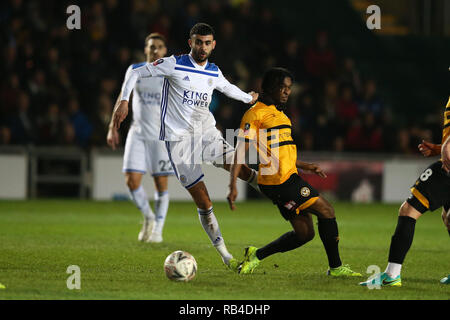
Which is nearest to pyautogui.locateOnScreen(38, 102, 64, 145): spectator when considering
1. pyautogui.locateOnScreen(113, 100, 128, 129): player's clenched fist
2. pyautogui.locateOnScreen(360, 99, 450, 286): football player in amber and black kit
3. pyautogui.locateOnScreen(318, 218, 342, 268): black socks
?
pyautogui.locateOnScreen(113, 100, 128, 129): player's clenched fist

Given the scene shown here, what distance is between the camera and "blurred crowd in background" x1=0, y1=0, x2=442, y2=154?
16047 mm

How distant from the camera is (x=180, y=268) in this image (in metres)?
6.52

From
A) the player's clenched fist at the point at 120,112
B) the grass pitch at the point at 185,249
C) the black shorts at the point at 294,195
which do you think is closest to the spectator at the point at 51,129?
the grass pitch at the point at 185,249

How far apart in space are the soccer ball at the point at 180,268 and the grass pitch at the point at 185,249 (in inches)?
3.2

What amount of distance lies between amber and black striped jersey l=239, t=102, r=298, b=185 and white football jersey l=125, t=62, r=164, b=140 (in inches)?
119

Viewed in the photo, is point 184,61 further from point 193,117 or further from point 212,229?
point 212,229

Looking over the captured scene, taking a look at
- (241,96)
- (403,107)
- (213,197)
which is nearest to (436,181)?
(241,96)

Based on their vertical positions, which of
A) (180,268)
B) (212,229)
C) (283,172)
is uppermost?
(283,172)

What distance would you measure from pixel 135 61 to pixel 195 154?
9.63 m

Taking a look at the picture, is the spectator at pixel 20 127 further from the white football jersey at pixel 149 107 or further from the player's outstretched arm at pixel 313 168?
the player's outstretched arm at pixel 313 168

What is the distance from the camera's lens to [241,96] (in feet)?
25.6

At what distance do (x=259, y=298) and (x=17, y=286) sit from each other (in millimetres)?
1826

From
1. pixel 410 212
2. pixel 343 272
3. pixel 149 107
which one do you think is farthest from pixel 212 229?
pixel 149 107

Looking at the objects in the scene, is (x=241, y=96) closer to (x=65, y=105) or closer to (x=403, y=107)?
(x=65, y=105)
